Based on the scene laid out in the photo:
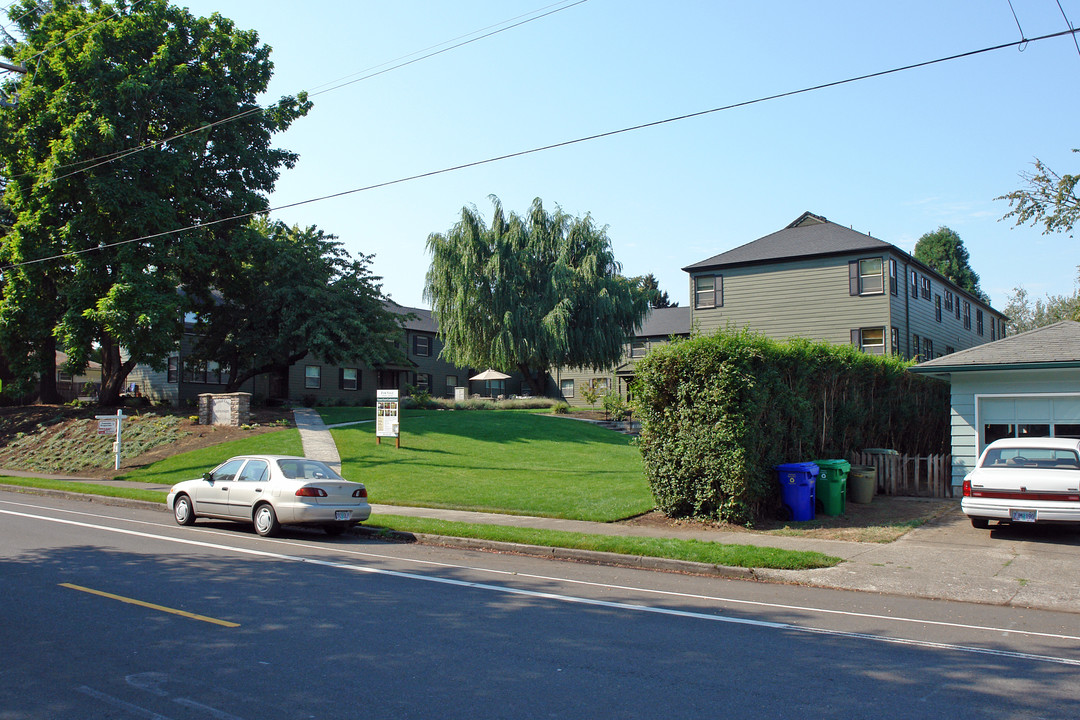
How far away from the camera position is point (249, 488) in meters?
14.0

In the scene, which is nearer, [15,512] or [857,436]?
[15,512]

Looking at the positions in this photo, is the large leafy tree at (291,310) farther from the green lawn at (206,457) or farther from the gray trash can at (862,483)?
the gray trash can at (862,483)

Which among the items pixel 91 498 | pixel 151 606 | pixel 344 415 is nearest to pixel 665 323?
pixel 344 415

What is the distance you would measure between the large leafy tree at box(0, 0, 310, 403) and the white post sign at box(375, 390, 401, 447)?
9241 mm

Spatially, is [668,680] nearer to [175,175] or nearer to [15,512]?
[15,512]

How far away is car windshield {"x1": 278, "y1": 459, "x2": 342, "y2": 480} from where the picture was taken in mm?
13812

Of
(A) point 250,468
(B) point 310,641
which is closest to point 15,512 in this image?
(A) point 250,468

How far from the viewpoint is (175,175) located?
30516 millimetres

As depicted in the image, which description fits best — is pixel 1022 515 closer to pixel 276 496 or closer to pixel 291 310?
pixel 276 496

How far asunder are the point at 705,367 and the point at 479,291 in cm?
3041

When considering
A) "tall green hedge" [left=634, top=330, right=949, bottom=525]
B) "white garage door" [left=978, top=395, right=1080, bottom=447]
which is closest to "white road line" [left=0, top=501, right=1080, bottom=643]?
"tall green hedge" [left=634, top=330, right=949, bottom=525]

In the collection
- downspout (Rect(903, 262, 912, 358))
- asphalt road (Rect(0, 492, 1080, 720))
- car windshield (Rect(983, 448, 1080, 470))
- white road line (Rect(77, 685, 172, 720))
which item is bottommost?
asphalt road (Rect(0, 492, 1080, 720))

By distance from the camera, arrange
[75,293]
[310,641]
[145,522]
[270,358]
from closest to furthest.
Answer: [310,641], [145,522], [75,293], [270,358]

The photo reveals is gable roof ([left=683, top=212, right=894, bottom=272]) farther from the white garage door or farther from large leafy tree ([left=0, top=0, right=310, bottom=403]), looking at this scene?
large leafy tree ([left=0, top=0, right=310, bottom=403])
